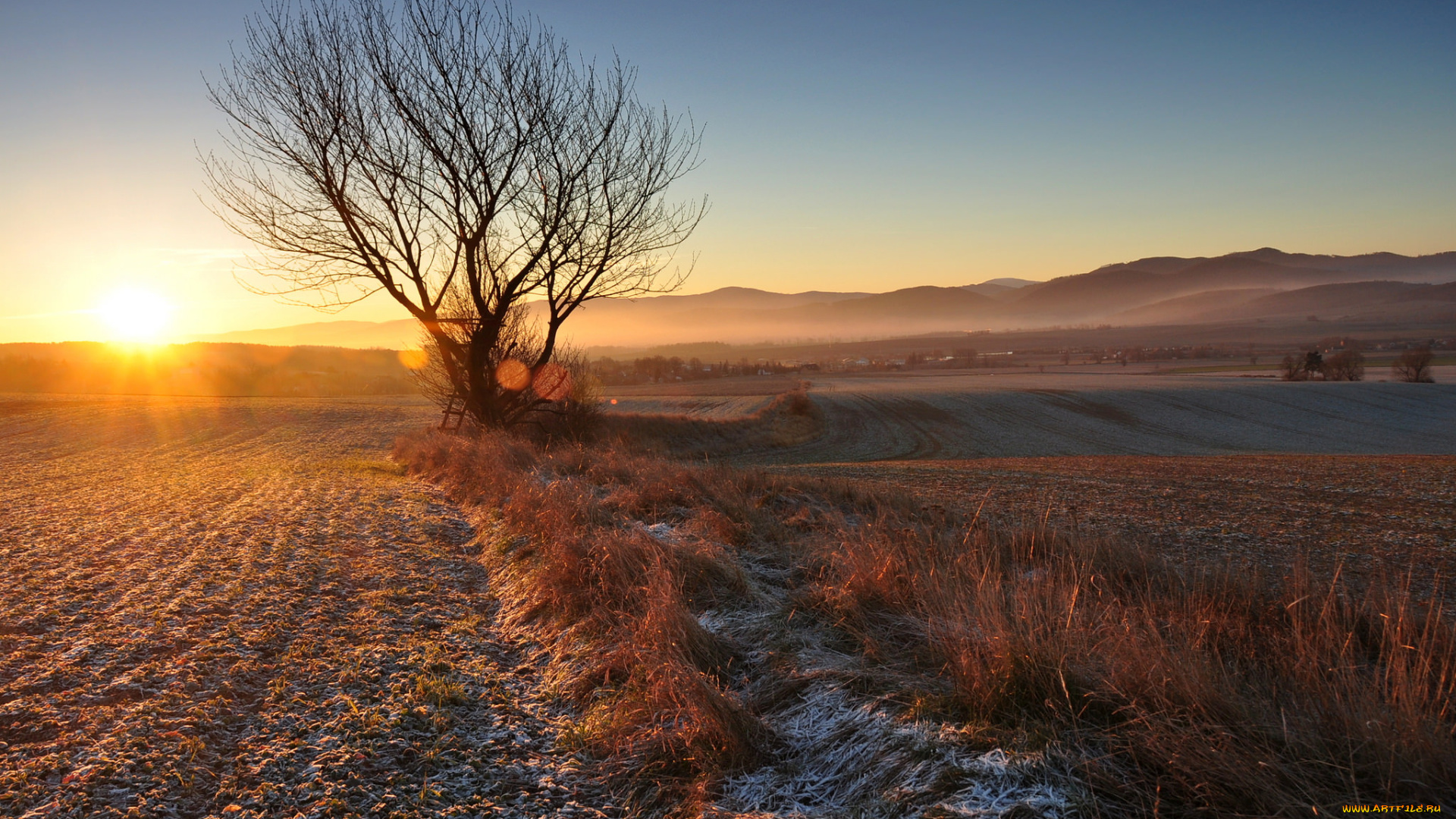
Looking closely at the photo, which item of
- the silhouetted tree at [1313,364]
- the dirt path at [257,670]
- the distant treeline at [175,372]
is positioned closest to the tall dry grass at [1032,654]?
the dirt path at [257,670]

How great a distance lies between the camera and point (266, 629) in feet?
16.8

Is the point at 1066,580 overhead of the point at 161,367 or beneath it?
beneath

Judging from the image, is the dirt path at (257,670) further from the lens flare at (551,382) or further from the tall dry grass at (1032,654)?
the lens flare at (551,382)

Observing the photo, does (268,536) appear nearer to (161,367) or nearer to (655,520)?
(655,520)

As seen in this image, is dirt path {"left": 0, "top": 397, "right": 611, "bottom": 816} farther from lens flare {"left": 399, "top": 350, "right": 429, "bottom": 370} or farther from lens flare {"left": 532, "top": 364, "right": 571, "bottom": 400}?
lens flare {"left": 399, "top": 350, "right": 429, "bottom": 370}

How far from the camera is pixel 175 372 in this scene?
60750mm

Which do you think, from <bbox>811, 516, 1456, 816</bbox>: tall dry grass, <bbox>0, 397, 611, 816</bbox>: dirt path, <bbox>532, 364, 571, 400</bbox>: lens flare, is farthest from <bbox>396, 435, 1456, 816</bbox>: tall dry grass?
<bbox>532, 364, 571, 400</bbox>: lens flare

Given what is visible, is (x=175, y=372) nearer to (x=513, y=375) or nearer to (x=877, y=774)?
(x=513, y=375)

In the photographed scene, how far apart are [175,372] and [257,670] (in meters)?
72.8

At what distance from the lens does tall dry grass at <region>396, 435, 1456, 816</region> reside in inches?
105

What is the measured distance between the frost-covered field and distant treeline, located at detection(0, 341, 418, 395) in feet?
146

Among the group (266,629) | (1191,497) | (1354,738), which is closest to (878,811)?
(1354,738)

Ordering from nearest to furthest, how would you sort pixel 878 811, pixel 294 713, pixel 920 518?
pixel 878 811 → pixel 294 713 → pixel 920 518

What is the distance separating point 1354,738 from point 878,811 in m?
1.90
